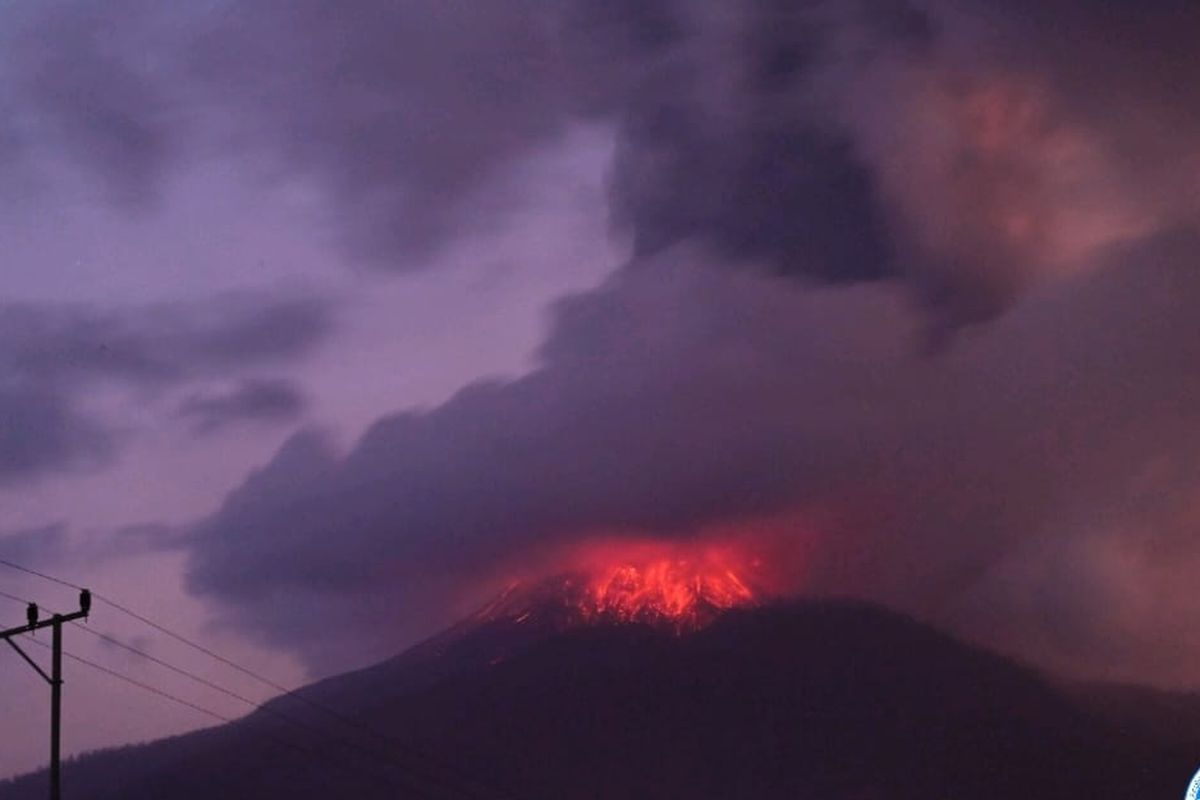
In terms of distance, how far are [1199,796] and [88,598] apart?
Answer: 125 feet

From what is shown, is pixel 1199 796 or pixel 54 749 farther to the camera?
pixel 1199 796

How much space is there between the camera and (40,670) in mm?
42312

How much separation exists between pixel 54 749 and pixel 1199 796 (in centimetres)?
3831

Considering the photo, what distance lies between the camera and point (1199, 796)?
175 ft

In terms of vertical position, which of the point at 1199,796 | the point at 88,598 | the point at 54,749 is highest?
the point at 88,598

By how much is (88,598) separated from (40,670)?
2.72 m

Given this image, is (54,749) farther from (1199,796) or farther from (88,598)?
(1199,796)

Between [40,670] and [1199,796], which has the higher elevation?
[40,670]

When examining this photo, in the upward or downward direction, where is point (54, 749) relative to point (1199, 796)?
upward

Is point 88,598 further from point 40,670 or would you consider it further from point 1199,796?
point 1199,796

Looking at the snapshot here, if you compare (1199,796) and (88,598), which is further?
(1199,796)

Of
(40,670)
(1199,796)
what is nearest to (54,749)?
(40,670)

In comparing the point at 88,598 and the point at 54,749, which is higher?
the point at 88,598

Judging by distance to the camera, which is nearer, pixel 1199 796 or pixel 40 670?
pixel 40 670
